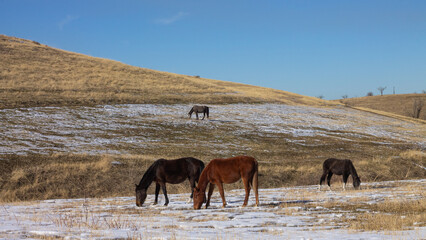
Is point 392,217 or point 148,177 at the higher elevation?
point 148,177

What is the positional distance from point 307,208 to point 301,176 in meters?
14.4

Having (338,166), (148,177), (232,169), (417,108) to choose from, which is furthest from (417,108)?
(148,177)

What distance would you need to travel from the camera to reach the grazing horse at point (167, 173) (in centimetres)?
1545

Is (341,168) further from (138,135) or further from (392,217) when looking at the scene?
(138,135)

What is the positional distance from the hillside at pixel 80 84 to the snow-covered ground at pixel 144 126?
4512mm

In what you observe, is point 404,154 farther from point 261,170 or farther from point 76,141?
point 76,141

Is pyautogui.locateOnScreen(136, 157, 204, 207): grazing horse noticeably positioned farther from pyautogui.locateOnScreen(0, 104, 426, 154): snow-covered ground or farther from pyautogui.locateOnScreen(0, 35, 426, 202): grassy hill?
pyautogui.locateOnScreen(0, 104, 426, 154): snow-covered ground

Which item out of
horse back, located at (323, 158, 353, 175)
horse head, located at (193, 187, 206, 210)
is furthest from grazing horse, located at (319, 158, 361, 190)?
horse head, located at (193, 187, 206, 210)

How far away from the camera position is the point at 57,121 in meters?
43.7

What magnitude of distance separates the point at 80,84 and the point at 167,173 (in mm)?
55203

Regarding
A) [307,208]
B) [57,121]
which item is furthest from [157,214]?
[57,121]

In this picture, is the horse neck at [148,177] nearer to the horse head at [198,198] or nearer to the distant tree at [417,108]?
the horse head at [198,198]

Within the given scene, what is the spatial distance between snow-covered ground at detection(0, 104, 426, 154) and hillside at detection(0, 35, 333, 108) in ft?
14.8

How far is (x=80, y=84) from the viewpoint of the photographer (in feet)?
219
